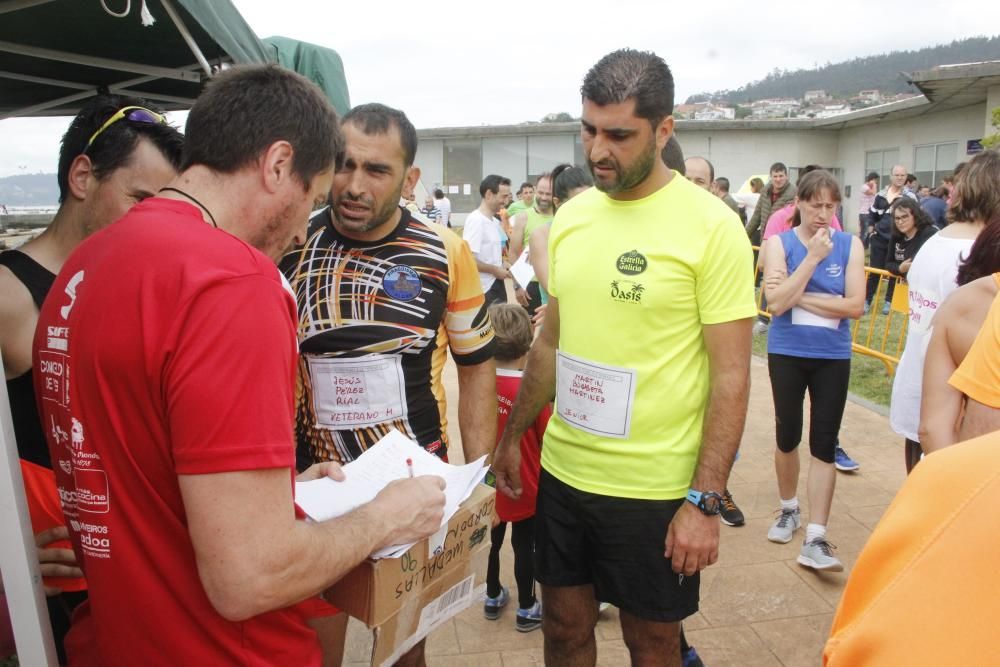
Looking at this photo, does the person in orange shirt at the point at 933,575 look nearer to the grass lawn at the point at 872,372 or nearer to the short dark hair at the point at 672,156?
the short dark hair at the point at 672,156

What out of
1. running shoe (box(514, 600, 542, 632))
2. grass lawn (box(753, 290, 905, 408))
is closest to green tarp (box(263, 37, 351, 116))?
running shoe (box(514, 600, 542, 632))

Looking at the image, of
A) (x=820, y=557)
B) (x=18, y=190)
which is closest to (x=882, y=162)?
(x=820, y=557)

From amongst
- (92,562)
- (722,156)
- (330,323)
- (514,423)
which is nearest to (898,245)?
(514,423)

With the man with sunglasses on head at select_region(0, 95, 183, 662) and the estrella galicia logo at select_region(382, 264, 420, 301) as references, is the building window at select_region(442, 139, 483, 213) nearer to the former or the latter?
the estrella galicia logo at select_region(382, 264, 420, 301)

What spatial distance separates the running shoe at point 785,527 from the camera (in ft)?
13.3

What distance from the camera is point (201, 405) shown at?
113cm

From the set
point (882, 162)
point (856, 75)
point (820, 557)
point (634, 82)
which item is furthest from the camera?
point (856, 75)

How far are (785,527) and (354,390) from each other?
2.91 m

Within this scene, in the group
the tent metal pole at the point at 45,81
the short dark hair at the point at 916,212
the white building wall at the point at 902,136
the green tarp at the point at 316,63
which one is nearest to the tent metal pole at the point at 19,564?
the tent metal pole at the point at 45,81

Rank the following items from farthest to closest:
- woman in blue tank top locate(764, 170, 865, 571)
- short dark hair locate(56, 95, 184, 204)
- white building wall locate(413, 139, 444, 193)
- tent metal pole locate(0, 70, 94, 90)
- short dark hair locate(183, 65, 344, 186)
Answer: white building wall locate(413, 139, 444, 193) < tent metal pole locate(0, 70, 94, 90) < woman in blue tank top locate(764, 170, 865, 571) < short dark hair locate(56, 95, 184, 204) < short dark hair locate(183, 65, 344, 186)

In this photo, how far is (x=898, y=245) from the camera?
30.5 ft

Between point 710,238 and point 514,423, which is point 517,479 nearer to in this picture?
point 514,423

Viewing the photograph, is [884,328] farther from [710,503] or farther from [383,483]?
[383,483]

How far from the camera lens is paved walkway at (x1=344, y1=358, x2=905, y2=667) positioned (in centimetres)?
312
